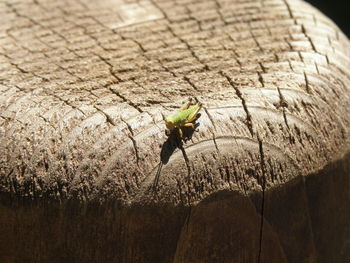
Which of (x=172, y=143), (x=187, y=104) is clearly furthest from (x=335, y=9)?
(x=172, y=143)

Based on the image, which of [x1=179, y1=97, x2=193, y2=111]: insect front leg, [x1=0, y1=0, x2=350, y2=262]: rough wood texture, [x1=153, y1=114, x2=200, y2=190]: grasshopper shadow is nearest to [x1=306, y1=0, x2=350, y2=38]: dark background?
[x1=0, y1=0, x2=350, y2=262]: rough wood texture

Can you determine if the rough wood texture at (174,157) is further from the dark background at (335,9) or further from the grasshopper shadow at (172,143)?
the dark background at (335,9)

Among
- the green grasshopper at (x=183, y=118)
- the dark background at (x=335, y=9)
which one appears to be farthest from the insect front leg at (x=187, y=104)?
the dark background at (x=335, y=9)

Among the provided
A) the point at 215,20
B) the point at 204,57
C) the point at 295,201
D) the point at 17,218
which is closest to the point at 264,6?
the point at 215,20

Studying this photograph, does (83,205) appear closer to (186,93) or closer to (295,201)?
(186,93)

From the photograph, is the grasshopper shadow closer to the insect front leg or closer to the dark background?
the insect front leg
